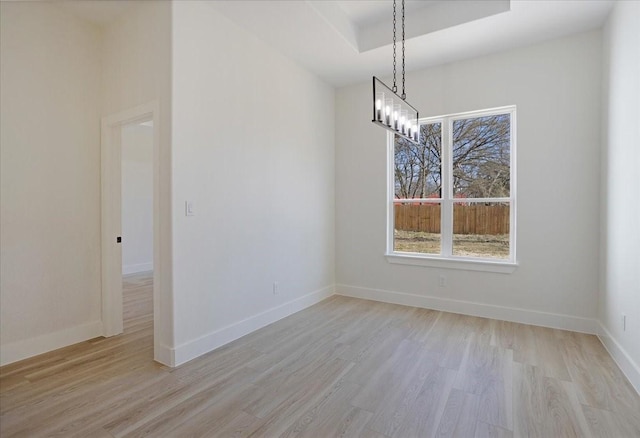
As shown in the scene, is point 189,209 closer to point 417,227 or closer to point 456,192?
point 417,227

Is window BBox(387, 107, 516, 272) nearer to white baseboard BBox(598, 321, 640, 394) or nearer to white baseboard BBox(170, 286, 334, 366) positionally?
white baseboard BBox(598, 321, 640, 394)

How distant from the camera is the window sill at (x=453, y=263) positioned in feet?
12.6

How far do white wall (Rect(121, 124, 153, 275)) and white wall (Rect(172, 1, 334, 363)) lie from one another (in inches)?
172

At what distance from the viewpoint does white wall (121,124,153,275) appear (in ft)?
22.0

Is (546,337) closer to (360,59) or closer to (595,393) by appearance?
(595,393)

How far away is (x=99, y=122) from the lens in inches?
133

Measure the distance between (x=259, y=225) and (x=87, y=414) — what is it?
6.93ft

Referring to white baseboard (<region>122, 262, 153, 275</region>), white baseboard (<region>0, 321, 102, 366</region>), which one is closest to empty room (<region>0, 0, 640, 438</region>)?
white baseboard (<region>0, 321, 102, 366</region>)

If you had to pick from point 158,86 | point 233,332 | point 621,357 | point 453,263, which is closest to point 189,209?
point 158,86

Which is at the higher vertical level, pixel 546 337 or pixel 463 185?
pixel 463 185

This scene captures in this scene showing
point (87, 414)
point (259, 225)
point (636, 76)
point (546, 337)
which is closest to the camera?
point (87, 414)

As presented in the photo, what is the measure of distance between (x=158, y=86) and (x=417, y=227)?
136 inches

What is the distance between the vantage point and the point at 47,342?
3000 mm

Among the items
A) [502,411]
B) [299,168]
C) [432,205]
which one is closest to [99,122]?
[299,168]
